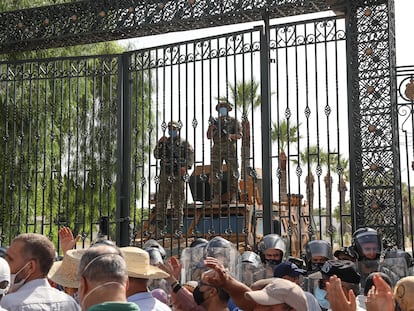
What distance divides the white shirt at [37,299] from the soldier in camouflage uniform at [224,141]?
556 centimetres

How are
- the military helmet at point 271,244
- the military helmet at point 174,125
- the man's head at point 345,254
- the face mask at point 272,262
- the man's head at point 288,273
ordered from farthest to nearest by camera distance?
the military helmet at point 174,125 < the military helmet at point 271,244 < the face mask at point 272,262 < the man's head at point 345,254 < the man's head at point 288,273

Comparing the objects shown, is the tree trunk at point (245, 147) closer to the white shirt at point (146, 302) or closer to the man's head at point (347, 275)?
the man's head at point (347, 275)

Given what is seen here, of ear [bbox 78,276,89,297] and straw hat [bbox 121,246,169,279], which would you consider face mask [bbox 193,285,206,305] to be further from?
ear [bbox 78,276,89,297]

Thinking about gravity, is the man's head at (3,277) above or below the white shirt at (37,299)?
above

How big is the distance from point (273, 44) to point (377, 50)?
143 cm

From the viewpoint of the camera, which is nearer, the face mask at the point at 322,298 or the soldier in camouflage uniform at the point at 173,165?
the face mask at the point at 322,298

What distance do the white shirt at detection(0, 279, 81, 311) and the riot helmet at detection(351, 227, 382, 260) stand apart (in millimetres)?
3776

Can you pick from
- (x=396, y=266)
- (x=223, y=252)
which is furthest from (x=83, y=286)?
(x=396, y=266)

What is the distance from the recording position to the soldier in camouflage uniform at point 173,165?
32.3ft

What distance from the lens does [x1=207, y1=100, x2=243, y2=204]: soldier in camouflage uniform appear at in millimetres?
9496

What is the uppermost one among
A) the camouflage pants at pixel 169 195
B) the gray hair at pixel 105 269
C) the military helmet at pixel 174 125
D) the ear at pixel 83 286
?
the military helmet at pixel 174 125

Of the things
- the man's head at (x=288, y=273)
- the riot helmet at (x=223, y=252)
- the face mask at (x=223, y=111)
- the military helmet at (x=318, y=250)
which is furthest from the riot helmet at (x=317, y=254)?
the face mask at (x=223, y=111)

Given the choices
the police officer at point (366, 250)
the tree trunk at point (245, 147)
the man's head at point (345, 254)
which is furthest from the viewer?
the tree trunk at point (245, 147)

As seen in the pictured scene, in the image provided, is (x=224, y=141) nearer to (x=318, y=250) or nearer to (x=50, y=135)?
(x=318, y=250)
